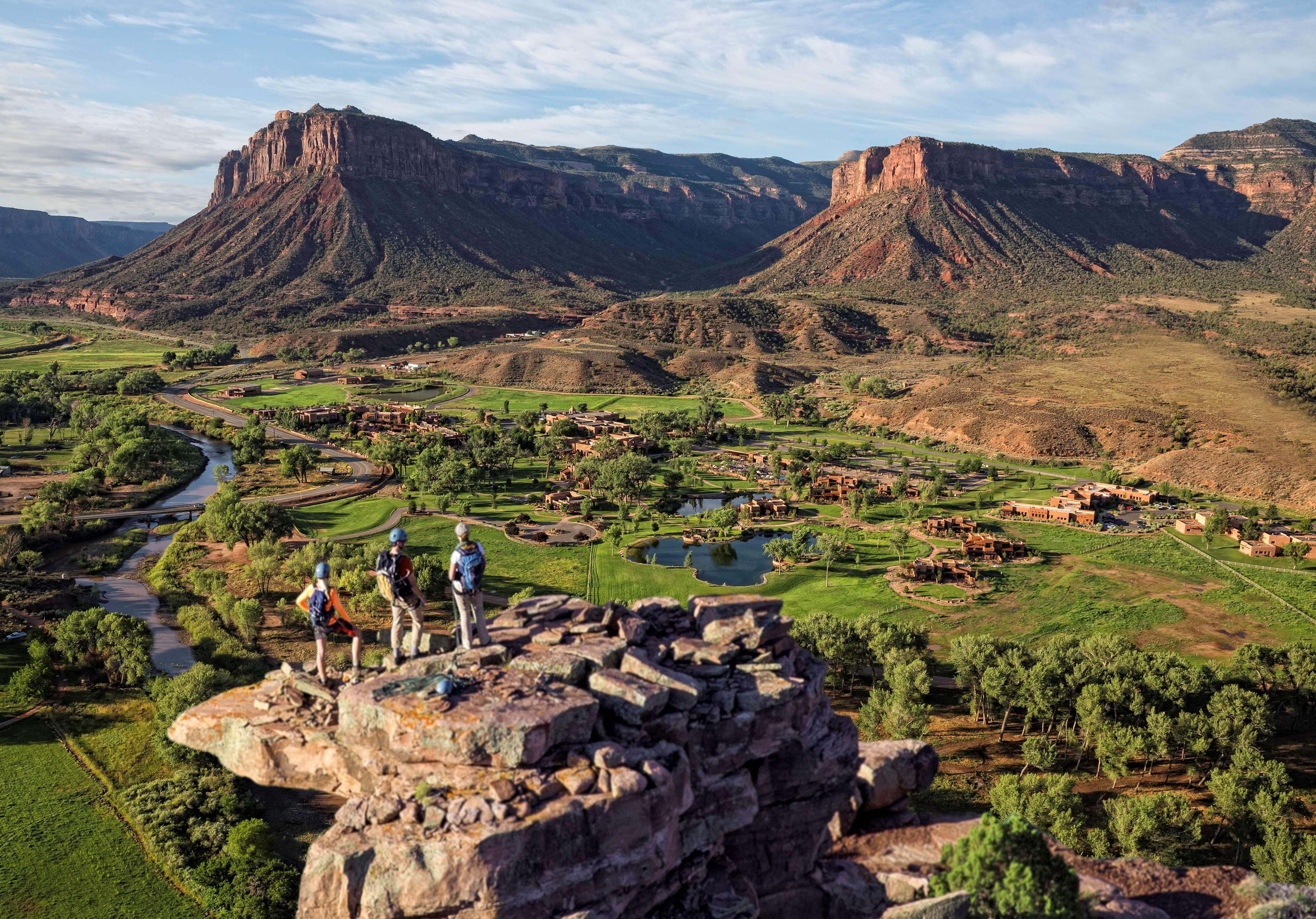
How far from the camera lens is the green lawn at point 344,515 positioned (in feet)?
266

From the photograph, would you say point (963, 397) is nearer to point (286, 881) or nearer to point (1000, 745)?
point (1000, 745)

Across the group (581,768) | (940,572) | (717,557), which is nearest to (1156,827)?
(581,768)

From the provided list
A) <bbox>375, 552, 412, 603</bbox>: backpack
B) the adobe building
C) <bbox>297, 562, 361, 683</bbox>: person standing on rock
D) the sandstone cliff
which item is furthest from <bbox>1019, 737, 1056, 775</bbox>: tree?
the adobe building

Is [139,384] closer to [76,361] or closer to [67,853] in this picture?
[76,361]

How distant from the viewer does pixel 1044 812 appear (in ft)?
107

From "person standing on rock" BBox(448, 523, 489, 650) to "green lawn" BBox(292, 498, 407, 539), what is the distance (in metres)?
63.4

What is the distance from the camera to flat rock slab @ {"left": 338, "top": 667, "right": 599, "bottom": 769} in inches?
659

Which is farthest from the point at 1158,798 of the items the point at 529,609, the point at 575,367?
the point at 575,367

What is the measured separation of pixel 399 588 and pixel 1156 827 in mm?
31227

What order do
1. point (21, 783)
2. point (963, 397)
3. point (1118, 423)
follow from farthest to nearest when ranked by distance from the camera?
point (963, 397)
point (1118, 423)
point (21, 783)

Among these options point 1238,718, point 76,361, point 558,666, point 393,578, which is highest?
point 76,361

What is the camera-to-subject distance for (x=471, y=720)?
55.6 feet

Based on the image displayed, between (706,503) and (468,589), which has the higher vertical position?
(468,589)

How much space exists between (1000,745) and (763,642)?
2763cm
